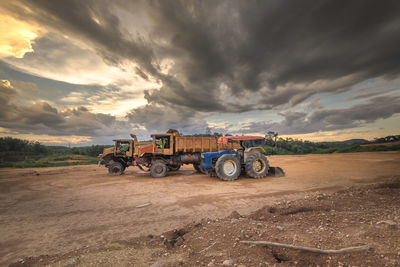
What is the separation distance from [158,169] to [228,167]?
499 cm

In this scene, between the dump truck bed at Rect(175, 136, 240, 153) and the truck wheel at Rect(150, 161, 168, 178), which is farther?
the dump truck bed at Rect(175, 136, 240, 153)

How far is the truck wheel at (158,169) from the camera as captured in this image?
11575mm

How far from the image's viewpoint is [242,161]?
1020 cm

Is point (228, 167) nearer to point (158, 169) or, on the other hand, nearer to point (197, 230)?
point (158, 169)

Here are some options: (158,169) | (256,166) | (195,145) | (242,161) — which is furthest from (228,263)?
(195,145)

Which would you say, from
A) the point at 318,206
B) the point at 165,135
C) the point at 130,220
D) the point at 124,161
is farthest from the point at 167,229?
the point at 124,161

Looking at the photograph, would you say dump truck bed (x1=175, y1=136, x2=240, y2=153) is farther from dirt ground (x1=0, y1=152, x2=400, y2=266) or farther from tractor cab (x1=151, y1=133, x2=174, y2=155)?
dirt ground (x1=0, y1=152, x2=400, y2=266)

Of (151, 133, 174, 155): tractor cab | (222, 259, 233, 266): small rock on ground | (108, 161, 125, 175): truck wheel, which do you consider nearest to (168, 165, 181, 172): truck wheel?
(151, 133, 174, 155): tractor cab

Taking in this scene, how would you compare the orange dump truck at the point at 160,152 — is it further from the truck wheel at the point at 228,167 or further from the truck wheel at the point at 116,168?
the truck wheel at the point at 228,167

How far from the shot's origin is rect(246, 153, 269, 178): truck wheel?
31.3 feet

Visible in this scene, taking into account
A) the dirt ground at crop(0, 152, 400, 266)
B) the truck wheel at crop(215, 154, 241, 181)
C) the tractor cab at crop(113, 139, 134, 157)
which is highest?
the tractor cab at crop(113, 139, 134, 157)

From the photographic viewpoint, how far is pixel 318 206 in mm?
4434

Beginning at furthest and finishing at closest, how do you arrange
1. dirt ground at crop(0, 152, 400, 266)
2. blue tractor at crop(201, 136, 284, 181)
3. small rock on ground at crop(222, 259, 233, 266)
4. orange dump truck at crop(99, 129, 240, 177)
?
orange dump truck at crop(99, 129, 240, 177), blue tractor at crop(201, 136, 284, 181), dirt ground at crop(0, 152, 400, 266), small rock on ground at crop(222, 259, 233, 266)

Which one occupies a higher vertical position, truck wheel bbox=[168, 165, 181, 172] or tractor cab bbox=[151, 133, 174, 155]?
tractor cab bbox=[151, 133, 174, 155]
